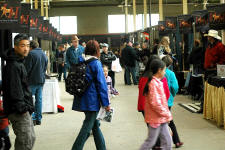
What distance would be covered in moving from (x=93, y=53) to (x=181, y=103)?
657cm

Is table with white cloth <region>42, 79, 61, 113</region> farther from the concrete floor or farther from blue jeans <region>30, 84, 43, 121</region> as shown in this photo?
blue jeans <region>30, 84, 43, 121</region>

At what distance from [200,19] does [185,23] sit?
1874 mm

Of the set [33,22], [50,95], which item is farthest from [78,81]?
[33,22]

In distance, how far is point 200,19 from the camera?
12.8m

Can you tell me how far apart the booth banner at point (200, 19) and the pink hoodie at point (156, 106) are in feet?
25.1

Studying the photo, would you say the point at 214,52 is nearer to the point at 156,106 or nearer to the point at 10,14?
the point at 10,14

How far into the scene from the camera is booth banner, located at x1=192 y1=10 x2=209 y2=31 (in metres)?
12.4

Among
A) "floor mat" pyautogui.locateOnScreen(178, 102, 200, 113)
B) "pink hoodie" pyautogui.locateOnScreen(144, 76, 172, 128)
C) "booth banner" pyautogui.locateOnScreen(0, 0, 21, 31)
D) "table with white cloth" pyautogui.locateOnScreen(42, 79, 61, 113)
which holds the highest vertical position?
"booth banner" pyautogui.locateOnScreen(0, 0, 21, 31)

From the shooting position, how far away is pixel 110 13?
43.6 m

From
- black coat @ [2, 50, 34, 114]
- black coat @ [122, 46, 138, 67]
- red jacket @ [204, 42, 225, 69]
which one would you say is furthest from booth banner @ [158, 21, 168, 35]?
black coat @ [2, 50, 34, 114]

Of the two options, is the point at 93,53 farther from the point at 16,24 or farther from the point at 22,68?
the point at 16,24

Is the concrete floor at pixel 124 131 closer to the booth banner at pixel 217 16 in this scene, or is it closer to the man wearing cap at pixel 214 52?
the man wearing cap at pixel 214 52

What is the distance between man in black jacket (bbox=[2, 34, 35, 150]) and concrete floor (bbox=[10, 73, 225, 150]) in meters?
2.08

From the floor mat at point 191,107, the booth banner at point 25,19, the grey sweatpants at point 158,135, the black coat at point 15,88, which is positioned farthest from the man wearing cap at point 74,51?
the black coat at point 15,88
